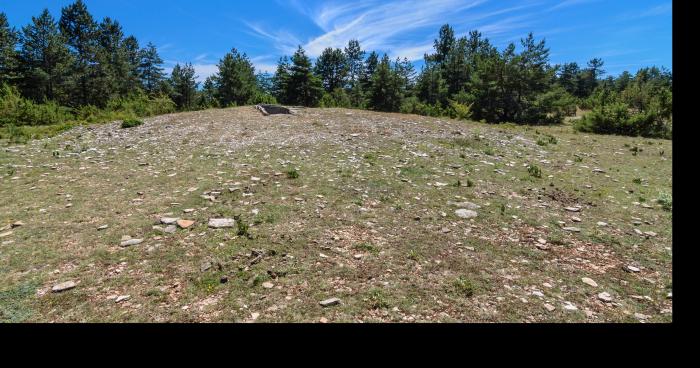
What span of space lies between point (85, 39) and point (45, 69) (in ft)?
43.8

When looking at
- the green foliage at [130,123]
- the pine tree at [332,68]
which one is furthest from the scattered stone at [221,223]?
the pine tree at [332,68]

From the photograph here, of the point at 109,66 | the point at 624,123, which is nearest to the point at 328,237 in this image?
the point at 624,123

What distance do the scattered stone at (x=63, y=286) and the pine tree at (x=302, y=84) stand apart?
54.6 m

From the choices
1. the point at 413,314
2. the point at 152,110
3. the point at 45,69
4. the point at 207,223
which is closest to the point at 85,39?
the point at 45,69

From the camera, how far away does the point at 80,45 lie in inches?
2156

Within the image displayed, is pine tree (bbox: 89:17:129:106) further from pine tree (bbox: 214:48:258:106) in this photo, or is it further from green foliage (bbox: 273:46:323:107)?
green foliage (bbox: 273:46:323:107)

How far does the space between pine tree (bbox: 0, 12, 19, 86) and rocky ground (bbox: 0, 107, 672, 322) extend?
46939mm

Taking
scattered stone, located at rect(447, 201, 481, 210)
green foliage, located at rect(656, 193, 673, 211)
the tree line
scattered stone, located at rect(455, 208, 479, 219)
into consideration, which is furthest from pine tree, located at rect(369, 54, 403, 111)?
scattered stone, located at rect(455, 208, 479, 219)

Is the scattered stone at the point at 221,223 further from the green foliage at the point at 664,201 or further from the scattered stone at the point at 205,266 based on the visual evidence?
the green foliage at the point at 664,201

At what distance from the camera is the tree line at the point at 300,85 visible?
109 ft

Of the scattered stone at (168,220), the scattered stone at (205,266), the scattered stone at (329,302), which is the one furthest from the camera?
the scattered stone at (168,220)
